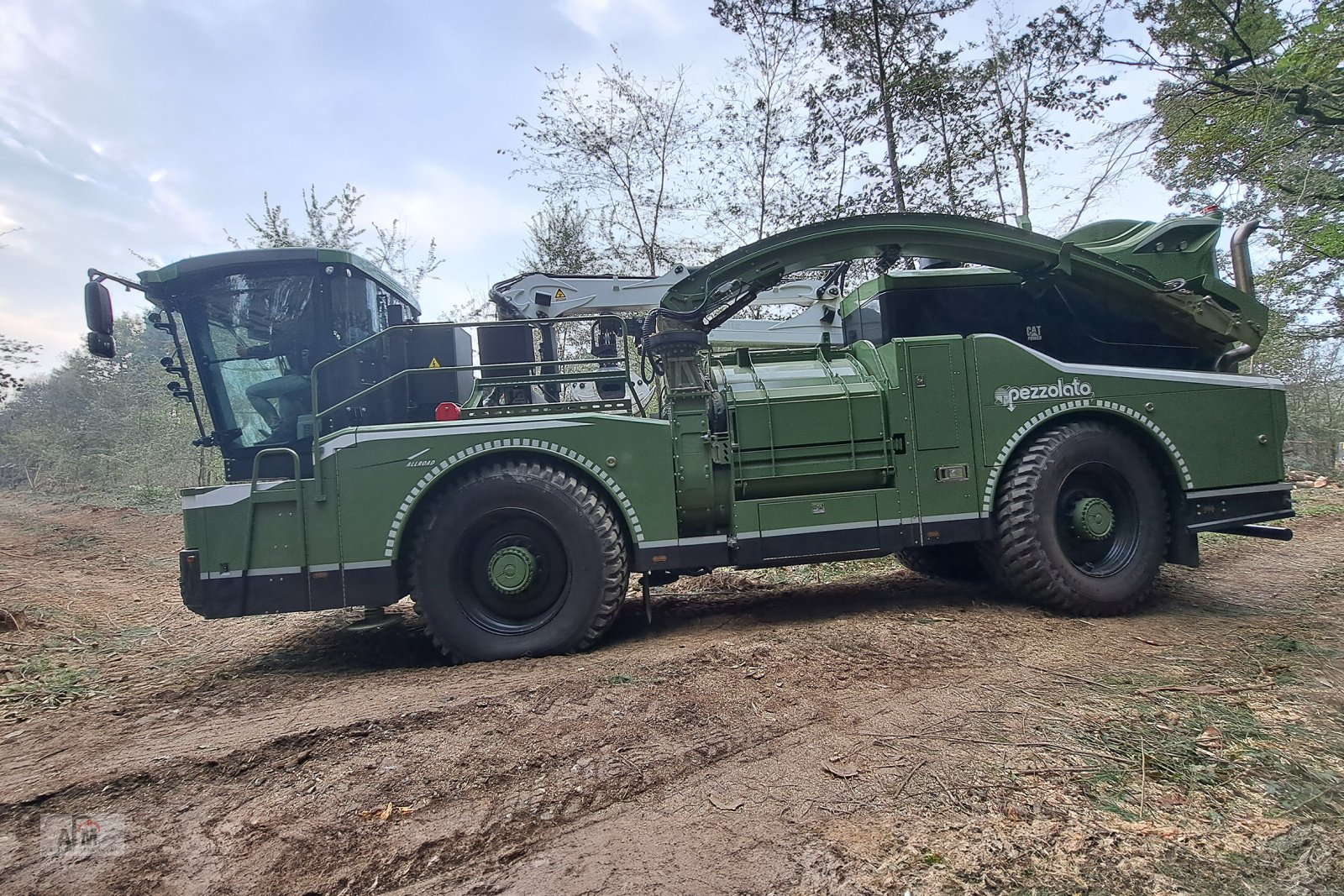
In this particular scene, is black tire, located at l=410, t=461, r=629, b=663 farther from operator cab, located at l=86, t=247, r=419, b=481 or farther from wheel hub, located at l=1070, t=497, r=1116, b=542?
wheel hub, located at l=1070, t=497, r=1116, b=542

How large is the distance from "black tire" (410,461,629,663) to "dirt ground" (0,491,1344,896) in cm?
24

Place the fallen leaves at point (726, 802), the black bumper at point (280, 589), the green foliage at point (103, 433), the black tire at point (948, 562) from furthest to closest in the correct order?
the green foliage at point (103, 433)
the black tire at point (948, 562)
the black bumper at point (280, 589)
the fallen leaves at point (726, 802)

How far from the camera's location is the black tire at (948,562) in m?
6.47

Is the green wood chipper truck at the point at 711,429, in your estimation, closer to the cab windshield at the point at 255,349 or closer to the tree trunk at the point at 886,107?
the cab windshield at the point at 255,349

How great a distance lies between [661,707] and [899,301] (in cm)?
384

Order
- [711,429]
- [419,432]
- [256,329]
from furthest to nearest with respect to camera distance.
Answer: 1. [256,329]
2. [711,429]
3. [419,432]

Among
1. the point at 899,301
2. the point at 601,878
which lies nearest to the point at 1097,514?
the point at 899,301

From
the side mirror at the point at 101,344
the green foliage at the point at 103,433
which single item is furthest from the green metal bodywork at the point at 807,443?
the green foliage at the point at 103,433

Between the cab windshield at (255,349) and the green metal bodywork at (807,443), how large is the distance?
91 cm

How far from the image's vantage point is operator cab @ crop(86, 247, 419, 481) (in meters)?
5.42

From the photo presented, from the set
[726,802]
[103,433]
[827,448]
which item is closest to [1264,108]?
[827,448]

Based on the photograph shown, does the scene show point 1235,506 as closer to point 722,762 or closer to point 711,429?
point 711,429

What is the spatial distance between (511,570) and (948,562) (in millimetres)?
4068

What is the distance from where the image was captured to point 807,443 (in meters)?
5.38
